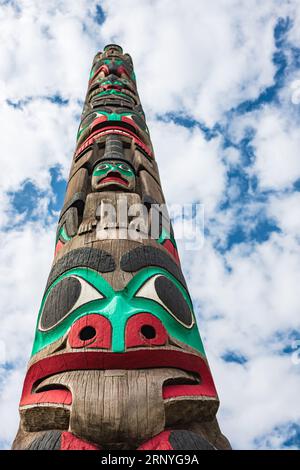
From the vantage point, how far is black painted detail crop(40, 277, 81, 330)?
315cm

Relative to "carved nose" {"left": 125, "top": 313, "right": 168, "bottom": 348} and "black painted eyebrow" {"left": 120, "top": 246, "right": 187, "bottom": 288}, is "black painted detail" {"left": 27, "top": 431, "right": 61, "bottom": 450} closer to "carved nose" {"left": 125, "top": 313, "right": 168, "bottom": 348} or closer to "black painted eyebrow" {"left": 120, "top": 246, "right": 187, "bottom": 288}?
"carved nose" {"left": 125, "top": 313, "right": 168, "bottom": 348}

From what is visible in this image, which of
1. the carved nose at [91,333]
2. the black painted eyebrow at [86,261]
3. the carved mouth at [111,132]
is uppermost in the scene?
the carved mouth at [111,132]

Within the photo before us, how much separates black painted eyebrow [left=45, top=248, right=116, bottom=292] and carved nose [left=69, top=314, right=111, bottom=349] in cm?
60

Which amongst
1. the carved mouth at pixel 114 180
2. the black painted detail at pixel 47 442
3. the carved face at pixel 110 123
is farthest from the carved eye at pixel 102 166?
the black painted detail at pixel 47 442

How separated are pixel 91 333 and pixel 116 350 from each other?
0.78 feet

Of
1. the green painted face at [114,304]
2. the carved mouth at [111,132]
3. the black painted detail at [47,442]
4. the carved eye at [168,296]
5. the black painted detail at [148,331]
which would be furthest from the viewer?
the carved mouth at [111,132]

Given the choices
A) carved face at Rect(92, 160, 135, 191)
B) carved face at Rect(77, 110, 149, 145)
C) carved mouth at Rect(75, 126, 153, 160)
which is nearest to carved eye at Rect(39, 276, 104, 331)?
carved face at Rect(92, 160, 135, 191)

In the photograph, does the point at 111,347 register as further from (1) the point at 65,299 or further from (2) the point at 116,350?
(1) the point at 65,299

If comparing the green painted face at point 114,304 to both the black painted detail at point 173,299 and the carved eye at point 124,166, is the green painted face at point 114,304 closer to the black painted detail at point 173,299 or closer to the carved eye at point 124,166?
the black painted detail at point 173,299

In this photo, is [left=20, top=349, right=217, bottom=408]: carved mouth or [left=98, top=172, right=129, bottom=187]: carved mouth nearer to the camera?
[left=20, top=349, right=217, bottom=408]: carved mouth

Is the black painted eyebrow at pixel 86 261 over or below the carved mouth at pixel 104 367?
over

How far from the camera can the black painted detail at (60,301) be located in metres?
3.15

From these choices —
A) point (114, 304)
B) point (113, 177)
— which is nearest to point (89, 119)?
point (113, 177)

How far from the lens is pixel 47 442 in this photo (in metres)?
2.18
